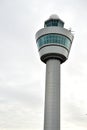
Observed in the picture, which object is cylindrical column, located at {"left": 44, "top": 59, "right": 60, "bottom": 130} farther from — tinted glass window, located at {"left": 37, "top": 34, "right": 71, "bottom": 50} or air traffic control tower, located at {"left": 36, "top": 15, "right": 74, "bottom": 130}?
tinted glass window, located at {"left": 37, "top": 34, "right": 71, "bottom": 50}

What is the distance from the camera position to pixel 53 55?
75812mm

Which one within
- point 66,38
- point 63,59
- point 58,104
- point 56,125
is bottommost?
point 56,125

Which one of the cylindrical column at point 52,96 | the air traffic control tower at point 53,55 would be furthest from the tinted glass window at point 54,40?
the cylindrical column at point 52,96

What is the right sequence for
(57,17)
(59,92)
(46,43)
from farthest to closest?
(57,17) → (46,43) → (59,92)

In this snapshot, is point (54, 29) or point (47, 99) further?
point (54, 29)

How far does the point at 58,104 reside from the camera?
7056 centimetres

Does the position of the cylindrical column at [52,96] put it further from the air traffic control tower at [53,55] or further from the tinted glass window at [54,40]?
the tinted glass window at [54,40]

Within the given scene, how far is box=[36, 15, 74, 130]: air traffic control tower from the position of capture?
6912 centimetres

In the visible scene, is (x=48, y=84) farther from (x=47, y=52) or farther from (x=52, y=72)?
(x=47, y=52)

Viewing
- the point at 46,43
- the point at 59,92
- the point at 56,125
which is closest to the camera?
the point at 56,125

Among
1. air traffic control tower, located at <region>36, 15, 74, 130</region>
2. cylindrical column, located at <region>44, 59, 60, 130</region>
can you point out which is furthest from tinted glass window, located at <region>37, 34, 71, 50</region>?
cylindrical column, located at <region>44, 59, 60, 130</region>

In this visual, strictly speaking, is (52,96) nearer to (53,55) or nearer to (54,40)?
(53,55)

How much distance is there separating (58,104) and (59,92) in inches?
159

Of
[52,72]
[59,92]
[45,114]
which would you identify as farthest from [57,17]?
[45,114]
